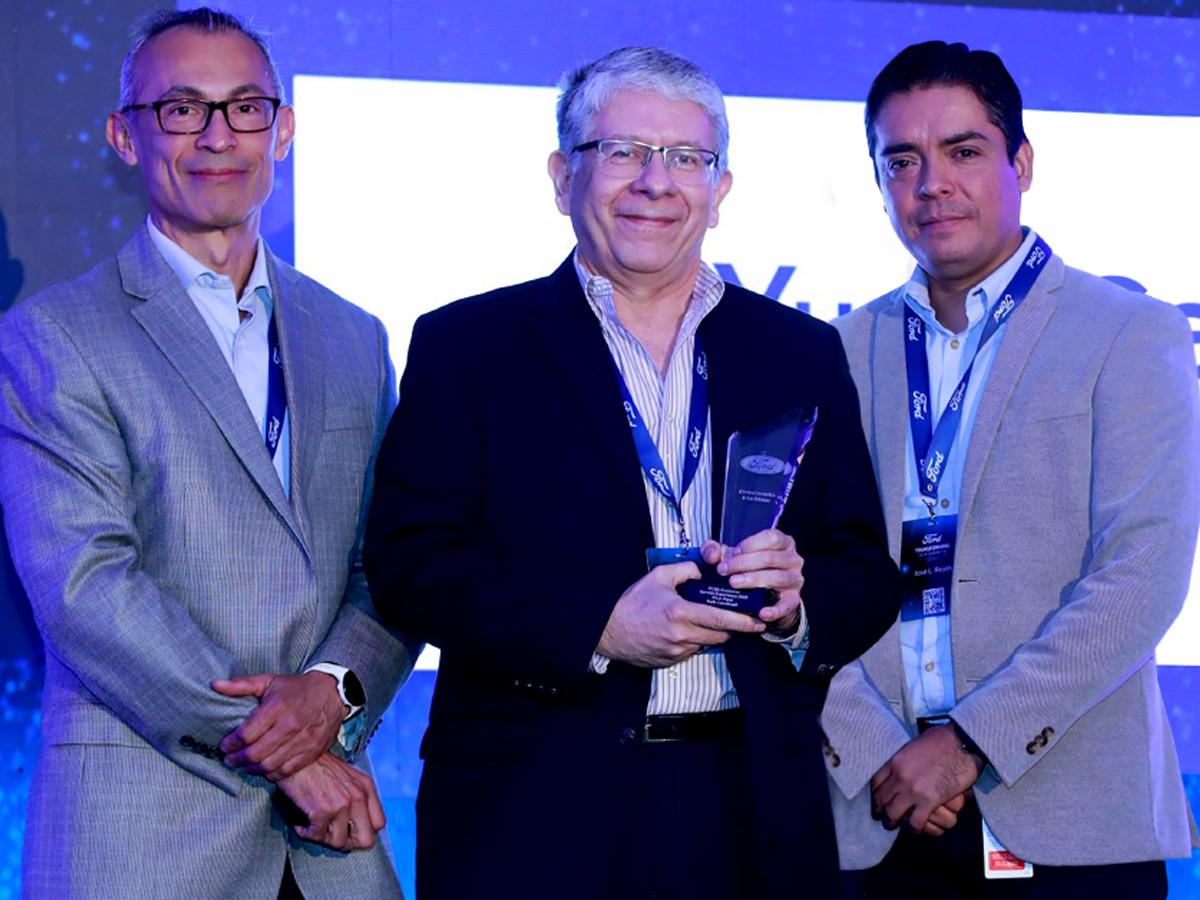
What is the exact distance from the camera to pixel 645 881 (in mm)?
2287

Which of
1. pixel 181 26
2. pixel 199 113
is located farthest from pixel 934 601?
pixel 181 26

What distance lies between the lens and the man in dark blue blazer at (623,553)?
7.51ft

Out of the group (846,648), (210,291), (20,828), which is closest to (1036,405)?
(846,648)

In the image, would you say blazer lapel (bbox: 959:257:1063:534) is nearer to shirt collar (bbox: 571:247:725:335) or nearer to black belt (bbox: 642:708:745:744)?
shirt collar (bbox: 571:247:725:335)

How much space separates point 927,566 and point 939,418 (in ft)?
0.98

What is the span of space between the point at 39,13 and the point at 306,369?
1.96m

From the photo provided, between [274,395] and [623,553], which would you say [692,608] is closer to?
[623,553]

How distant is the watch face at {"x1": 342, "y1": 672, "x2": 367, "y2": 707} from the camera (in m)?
2.57

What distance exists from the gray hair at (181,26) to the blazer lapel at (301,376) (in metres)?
0.40

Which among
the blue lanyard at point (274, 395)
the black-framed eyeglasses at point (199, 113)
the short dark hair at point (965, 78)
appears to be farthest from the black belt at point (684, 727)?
the short dark hair at point (965, 78)

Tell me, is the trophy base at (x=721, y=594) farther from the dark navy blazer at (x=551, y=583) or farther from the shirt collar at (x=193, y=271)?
the shirt collar at (x=193, y=271)

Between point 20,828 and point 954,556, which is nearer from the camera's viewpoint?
point 954,556

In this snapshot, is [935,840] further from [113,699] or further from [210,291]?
[210,291]

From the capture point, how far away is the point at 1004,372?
2918mm
